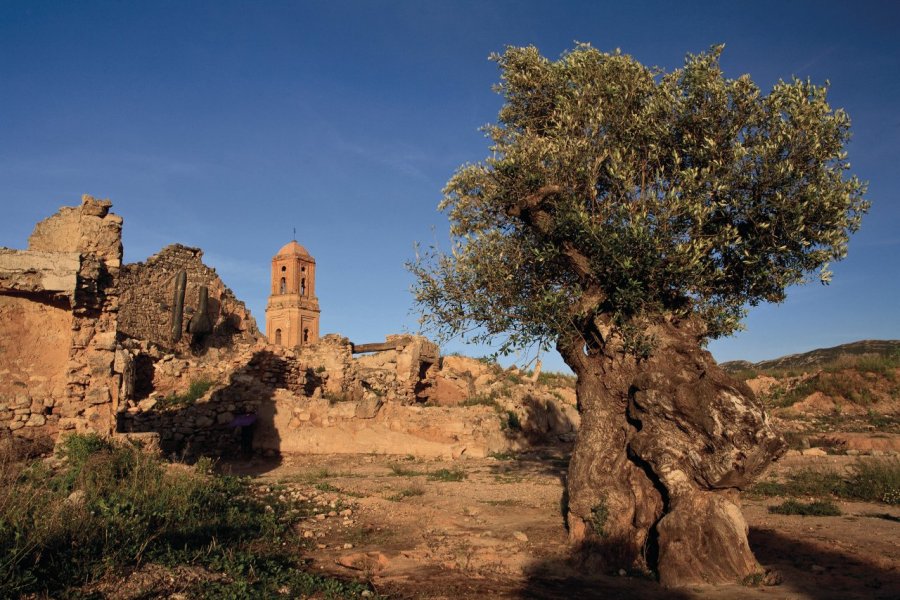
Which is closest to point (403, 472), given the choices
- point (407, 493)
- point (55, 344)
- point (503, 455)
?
point (407, 493)

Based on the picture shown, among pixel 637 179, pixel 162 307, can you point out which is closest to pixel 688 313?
pixel 637 179

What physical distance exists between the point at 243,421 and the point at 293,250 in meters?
50.4

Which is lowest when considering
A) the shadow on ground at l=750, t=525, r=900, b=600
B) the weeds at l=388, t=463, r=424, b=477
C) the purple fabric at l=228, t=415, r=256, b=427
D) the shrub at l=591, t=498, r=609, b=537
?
the shadow on ground at l=750, t=525, r=900, b=600

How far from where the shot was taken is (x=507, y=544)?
831 cm

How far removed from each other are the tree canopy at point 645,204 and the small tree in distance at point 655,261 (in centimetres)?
3

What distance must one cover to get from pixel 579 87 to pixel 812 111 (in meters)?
3.39

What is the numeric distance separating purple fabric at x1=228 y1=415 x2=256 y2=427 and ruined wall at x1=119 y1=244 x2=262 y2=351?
10.7 metres

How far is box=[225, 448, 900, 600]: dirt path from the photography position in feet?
21.2

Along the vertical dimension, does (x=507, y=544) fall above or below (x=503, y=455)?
below

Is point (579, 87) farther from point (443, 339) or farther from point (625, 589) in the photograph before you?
point (625, 589)

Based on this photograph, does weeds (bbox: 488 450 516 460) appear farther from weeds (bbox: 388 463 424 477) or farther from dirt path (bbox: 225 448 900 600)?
dirt path (bbox: 225 448 900 600)

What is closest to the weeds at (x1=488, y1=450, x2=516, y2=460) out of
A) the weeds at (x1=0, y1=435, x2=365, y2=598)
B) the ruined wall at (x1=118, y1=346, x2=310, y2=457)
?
the ruined wall at (x1=118, y1=346, x2=310, y2=457)

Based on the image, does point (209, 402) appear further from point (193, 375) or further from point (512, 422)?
point (512, 422)

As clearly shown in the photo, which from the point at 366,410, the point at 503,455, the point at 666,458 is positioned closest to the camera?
the point at 666,458
